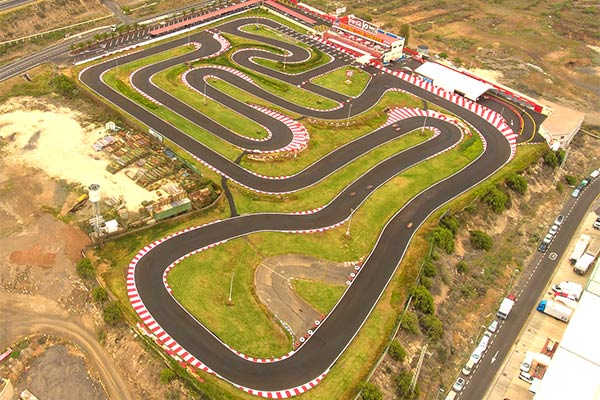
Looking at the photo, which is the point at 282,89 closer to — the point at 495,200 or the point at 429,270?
the point at 495,200

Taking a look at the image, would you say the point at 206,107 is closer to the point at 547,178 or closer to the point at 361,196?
the point at 361,196

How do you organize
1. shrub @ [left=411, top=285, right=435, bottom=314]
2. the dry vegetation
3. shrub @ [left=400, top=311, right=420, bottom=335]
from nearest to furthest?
shrub @ [left=400, top=311, right=420, bottom=335], shrub @ [left=411, top=285, right=435, bottom=314], the dry vegetation

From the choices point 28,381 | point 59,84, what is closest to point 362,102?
point 59,84

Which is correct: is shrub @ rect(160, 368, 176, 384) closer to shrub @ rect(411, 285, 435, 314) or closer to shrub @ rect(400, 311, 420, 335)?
shrub @ rect(400, 311, 420, 335)

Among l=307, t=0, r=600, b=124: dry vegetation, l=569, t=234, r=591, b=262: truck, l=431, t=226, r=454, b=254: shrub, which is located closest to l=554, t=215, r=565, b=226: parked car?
l=569, t=234, r=591, b=262: truck

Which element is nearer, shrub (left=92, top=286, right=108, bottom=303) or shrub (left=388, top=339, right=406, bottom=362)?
shrub (left=388, top=339, right=406, bottom=362)

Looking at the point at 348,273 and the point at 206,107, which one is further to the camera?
the point at 206,107
